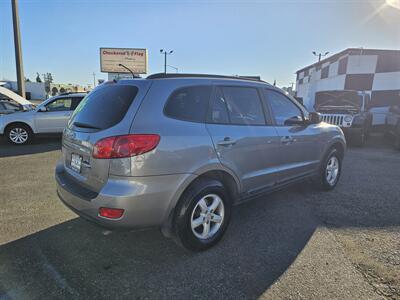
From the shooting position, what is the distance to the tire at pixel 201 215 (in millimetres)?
2480

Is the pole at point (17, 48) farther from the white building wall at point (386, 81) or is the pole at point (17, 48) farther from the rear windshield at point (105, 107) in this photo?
the white building wall at point (386, 81)

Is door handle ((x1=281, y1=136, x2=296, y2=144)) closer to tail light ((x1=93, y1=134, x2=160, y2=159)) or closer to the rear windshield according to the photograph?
tail light ((x1=93, y1=134, x2=160, y2=159))

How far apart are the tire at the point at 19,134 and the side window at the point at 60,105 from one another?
873 mm

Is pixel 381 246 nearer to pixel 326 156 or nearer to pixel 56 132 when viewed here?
pixel 326 156

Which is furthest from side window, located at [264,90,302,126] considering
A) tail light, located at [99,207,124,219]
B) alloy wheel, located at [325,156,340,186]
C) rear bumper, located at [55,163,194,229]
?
tail light, located at [99,207,124,219]

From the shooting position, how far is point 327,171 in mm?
4512

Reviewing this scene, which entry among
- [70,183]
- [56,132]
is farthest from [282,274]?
[56,132]

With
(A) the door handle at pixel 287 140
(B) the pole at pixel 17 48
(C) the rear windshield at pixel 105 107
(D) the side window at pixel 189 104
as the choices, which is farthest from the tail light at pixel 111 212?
(B) the pole at pixel 17 48

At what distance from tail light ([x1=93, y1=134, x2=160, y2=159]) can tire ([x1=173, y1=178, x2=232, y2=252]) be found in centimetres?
61

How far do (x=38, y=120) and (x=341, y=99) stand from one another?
1014cm

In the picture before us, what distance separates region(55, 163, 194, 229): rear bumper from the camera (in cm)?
216

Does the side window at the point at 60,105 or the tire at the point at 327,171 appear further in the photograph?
the side window at the point at 60,105

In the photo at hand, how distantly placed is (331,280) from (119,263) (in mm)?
1926

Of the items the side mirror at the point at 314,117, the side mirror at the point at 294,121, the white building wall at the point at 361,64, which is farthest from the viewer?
the white building wall at the point at 361,64
